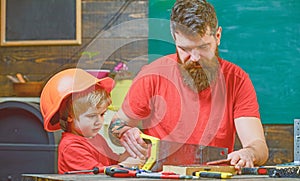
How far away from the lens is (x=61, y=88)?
3059 mm

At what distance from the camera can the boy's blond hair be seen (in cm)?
301

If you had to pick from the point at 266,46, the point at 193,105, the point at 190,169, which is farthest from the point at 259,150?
the point at 190,169

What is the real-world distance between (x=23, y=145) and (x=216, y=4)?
1.16m

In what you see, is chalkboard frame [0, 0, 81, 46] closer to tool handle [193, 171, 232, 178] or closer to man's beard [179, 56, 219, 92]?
man's beard [179, 56, 219, 92]

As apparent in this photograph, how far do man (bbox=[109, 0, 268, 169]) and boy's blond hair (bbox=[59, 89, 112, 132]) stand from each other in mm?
125

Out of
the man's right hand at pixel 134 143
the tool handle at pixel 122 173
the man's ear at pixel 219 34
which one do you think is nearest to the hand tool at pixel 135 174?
the tool handle at pixel 122 173

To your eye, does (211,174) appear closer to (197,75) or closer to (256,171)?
(256,171)

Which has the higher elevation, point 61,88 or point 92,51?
point 92,51

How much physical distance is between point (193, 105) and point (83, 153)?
0.49 meters

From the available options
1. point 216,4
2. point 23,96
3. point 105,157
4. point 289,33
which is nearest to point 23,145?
point 23,96

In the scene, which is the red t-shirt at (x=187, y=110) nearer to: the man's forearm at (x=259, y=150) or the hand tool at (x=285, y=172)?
the man's forearm at (x=259, y=150)

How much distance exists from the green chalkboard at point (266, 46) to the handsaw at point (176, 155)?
2.61ft

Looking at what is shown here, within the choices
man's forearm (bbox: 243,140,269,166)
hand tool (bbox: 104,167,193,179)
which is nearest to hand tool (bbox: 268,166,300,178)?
hand tool (bbox: 104,167,193,179)

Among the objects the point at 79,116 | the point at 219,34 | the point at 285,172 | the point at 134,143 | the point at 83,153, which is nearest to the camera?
the point at 285,172
